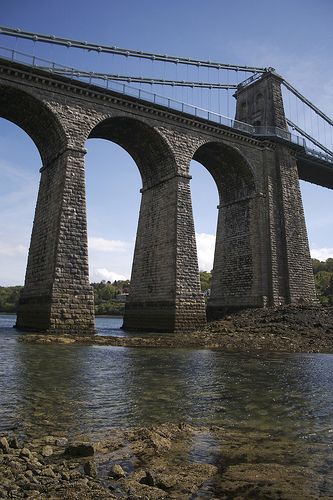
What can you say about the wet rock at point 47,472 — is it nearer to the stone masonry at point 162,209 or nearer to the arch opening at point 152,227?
the stone masonry at point 162,209

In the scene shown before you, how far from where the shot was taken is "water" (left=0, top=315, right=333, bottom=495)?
15.0 feet

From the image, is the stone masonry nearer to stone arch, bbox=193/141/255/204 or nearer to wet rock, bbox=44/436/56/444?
stone arch, bbox=193/141/255/204

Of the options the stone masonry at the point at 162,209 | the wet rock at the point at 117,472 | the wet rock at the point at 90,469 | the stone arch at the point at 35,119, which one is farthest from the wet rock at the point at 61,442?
the stone arch at the point at 35,119

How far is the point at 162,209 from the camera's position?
93.7 ft

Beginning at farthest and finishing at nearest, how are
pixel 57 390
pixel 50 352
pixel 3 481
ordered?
1. pixel 50 352
2. pixel 57 390
3. pixel 3 481

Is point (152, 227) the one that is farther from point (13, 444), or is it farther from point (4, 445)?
point (4, 445)

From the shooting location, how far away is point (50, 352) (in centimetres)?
1333

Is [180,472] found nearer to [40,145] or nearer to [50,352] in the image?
[50,352]

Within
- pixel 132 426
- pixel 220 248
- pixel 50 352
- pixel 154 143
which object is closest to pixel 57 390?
pixel 132 426

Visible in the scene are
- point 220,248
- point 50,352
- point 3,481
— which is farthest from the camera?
point 220,248

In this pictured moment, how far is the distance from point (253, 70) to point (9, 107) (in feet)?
83.7

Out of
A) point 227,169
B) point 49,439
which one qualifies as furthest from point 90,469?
point 227,169

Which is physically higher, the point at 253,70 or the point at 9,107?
the point at 253,70

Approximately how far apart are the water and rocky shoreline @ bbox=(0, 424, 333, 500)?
0.33 feet
